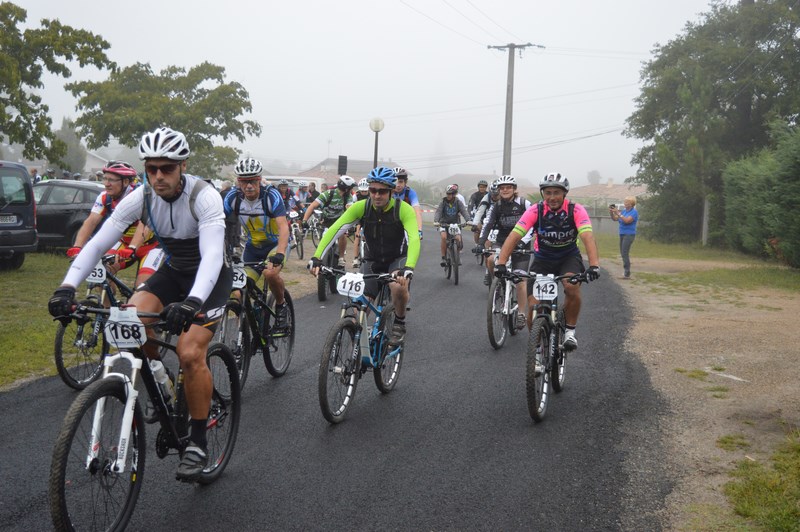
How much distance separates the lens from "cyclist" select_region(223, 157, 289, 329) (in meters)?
7.60

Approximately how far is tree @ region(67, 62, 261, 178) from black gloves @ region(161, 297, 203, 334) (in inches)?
1204

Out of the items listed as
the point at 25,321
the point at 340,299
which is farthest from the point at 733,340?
the point at 25,321

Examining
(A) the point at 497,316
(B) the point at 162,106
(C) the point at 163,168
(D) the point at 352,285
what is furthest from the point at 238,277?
(B) the point at 162,106

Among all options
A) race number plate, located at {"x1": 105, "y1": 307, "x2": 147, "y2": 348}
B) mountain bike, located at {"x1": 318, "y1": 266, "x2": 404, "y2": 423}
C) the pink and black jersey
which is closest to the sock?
race number plate, located at {"x1": 105, "y1": 307, "x2": 147, "y2": 348}

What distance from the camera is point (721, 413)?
6727 mm

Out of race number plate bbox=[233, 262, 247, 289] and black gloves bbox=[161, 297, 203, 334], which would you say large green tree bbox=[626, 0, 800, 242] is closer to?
race number plate bbox=[233, 262, 247, 289]

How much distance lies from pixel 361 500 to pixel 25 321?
23.4ft

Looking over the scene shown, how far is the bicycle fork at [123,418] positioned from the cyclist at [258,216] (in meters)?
3.47

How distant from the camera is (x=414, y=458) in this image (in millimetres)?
5398

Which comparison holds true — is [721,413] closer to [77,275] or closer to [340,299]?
[77,275]

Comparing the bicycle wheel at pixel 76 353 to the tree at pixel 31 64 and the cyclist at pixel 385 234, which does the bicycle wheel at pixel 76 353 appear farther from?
the tree at pixel 31 64

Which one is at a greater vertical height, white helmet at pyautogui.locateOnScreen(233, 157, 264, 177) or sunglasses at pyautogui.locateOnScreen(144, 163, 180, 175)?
white helmet at pyautogui.locateOnScreen(233, 157, 264, 177)

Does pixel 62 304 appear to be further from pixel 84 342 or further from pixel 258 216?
pixel 258 216

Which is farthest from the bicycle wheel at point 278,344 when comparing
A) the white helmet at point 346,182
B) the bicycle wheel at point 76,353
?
the white helmet at point 346,182
